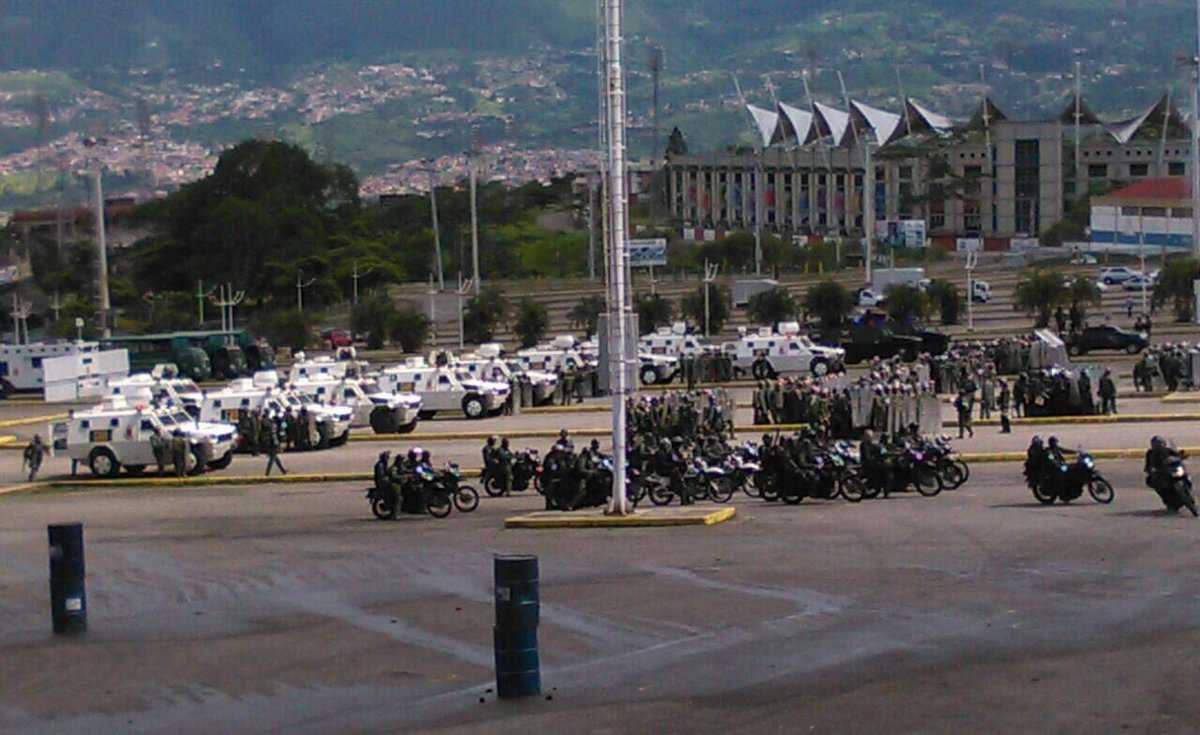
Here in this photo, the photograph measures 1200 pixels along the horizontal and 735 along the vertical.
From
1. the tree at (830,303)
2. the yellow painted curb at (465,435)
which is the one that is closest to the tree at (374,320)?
the tree at (830,303)

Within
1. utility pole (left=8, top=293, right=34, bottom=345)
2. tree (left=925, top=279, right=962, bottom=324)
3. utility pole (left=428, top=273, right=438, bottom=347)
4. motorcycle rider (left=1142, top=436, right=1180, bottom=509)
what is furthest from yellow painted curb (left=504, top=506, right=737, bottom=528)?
utility pole (left=8, top=293, right=34, bottom=345)

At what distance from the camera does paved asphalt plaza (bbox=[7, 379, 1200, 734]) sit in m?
14.7

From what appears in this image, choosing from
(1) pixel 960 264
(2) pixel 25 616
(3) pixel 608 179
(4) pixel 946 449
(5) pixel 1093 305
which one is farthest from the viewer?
(1) pixel 960 264

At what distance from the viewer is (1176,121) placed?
460 ft

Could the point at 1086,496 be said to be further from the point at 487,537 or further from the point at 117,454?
the point at 117,454

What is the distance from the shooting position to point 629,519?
27406 mm

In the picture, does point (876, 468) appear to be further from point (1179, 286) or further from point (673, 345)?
point (1179, 286)

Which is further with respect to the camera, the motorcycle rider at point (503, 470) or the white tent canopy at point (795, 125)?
the white tent canopy at point (795, 125)

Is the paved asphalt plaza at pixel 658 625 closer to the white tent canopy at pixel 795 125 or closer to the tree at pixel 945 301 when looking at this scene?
the tree at pixel 945 301

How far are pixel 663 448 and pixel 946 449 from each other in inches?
168

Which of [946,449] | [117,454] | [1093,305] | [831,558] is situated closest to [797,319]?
[1093,305]

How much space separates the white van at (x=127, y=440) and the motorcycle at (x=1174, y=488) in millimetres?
20492

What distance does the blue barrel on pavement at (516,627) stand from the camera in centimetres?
1462

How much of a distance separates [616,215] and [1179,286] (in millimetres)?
53673
